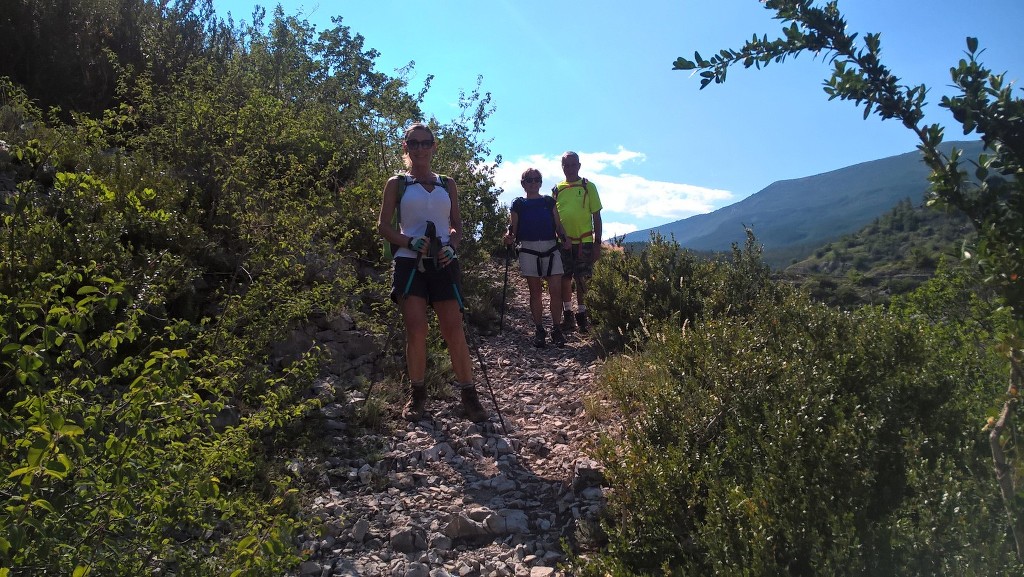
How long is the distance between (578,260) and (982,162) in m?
5.97

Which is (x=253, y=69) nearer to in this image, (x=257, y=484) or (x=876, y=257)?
(x=257, y=484)

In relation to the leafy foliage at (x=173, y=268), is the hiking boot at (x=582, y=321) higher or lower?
lower

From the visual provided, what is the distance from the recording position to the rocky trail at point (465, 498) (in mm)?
3145

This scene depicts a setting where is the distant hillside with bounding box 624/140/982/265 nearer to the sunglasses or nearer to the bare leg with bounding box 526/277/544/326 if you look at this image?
the bare leg with bounding box 526/277/544/326

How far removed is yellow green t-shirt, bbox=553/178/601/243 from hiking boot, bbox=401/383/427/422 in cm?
331

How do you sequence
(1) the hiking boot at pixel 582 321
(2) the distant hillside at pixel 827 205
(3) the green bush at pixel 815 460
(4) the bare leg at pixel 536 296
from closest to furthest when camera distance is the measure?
(3) the green bush at pixel 815 460
(4) the bare leg at pixel 536 296
(1) the hiking boot at pixel 582 321
(2) the distant hillside at pixel 827 205

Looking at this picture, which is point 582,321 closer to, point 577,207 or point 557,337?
point 557,337

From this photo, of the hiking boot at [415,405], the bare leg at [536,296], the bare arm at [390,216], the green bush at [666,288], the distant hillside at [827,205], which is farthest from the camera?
the distant hillside at [827,205]

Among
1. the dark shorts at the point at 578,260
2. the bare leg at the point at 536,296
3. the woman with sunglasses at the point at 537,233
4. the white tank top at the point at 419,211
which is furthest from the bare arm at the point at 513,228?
the white tank top at the point at 419,211

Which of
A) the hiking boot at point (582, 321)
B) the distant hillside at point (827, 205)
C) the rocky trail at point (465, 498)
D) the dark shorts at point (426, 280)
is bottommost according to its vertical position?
the rocky trail at point (465, 498)

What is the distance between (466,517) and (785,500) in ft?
5.40

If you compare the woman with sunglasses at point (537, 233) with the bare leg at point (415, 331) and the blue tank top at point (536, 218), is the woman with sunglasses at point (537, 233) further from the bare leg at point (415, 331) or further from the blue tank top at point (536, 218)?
the bare leg at point (415, 331)

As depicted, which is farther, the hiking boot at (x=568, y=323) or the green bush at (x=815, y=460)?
the hiking boot at (x=568, y=323)

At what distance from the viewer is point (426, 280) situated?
4.55 m
